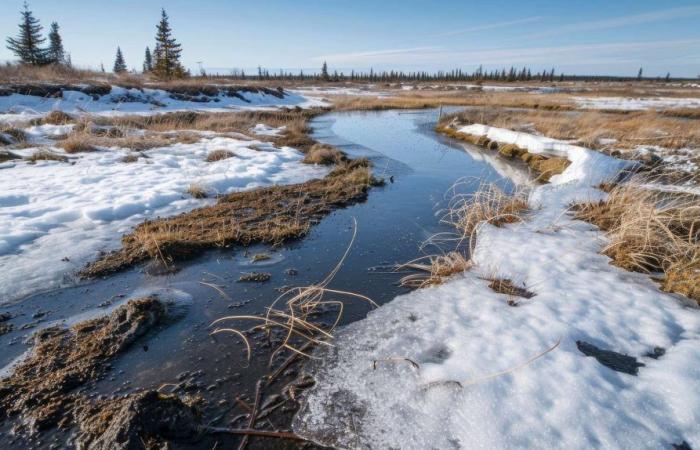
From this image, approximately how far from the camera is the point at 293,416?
267 cm

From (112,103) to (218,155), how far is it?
13.1 m

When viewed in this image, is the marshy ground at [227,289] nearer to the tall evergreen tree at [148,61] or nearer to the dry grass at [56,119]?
the dry grass at [56,119]

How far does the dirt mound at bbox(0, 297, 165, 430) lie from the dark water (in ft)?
0.48

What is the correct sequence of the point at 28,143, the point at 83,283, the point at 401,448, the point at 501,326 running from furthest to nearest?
the point at 28,143
the point at 83,283
the point at 501,326
the point at 401,448

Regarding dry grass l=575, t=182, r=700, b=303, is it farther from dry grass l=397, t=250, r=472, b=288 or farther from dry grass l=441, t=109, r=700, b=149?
dry grass l=441, t=109, r=700, b=149

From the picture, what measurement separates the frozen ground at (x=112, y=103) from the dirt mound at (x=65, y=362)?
13.2 metres

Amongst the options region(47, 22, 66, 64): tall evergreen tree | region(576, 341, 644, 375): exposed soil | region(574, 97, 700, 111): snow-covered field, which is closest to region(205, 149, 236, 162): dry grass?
region(576, 341, 644, 375): exposed soil

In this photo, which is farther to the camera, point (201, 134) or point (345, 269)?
point (201, 134)

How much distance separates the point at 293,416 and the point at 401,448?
2.72 ft

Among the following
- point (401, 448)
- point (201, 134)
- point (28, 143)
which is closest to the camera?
point (401, 448)

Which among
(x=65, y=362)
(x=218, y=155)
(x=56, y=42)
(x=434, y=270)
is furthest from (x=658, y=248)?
(x=56, y=42)

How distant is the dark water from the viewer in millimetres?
3043

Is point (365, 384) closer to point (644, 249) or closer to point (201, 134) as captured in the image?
point (644, 249)

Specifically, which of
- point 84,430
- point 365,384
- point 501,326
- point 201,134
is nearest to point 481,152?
point 201,134
